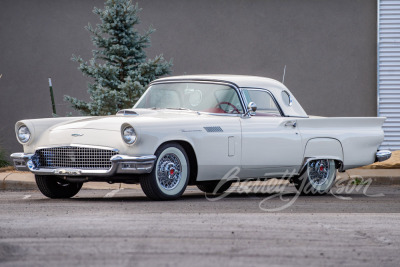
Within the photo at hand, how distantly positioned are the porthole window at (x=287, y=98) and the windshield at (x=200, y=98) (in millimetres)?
1008

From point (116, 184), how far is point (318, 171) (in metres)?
3.36

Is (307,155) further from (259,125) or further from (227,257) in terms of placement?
(227,257)

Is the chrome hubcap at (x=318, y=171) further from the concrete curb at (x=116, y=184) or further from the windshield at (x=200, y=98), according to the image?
the concrete curb at (x=116, y=184)

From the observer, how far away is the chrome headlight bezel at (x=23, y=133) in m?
10.3

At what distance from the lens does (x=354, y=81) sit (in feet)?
58.9

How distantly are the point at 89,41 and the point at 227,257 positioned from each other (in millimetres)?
12867

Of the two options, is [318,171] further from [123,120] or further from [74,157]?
[74,157]

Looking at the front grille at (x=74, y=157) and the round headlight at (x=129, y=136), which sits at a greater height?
the round headlight at (x=129, y=136)

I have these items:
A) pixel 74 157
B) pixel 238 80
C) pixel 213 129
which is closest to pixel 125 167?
pixel 74 157

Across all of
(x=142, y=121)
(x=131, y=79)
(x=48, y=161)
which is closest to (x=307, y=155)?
(x=142, y=121)

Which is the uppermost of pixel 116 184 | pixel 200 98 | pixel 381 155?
pixel 200 98

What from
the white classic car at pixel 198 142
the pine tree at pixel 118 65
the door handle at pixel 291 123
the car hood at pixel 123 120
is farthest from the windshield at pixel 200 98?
the pine tree at pixel 118 65

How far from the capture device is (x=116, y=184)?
43.8ft

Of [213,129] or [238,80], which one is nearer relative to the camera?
[213,129]
